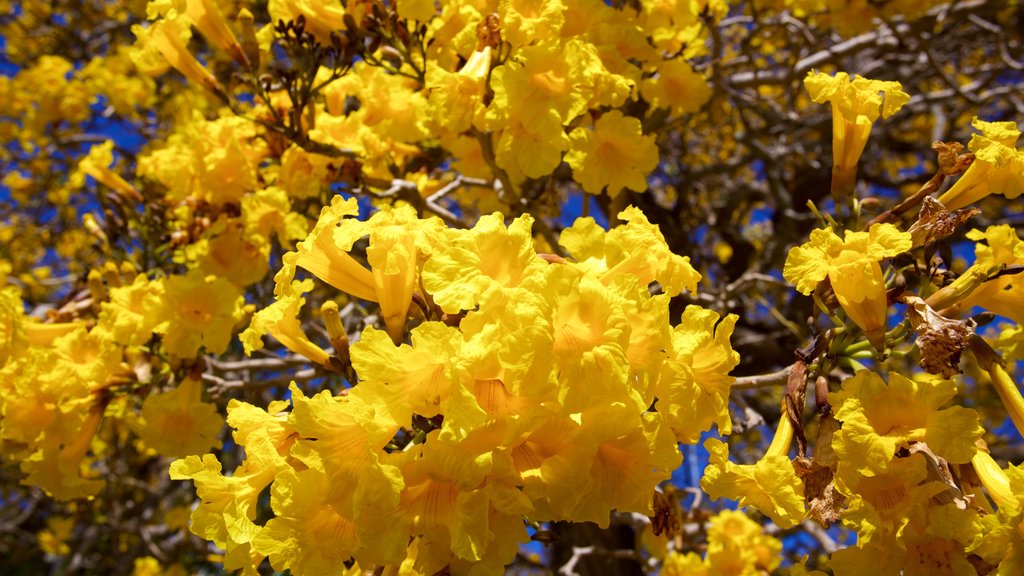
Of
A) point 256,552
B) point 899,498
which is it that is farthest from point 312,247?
point 899,498

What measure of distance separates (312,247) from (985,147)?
1.93 meters

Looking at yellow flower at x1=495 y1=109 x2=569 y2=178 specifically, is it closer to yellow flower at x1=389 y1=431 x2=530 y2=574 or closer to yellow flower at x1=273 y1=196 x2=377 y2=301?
yellow flower at x1=273 y1=196 x2=377 y2=301

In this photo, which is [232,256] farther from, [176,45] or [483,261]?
[483,261]

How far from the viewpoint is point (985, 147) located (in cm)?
190

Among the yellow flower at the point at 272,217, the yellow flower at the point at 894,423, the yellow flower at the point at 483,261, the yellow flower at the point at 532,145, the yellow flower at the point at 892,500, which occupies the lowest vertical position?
the yellow flower at the point at 272,217

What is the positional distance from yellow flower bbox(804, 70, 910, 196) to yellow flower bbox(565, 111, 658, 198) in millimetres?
696

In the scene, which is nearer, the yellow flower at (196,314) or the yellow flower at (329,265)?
the yellow flower at (329,265)

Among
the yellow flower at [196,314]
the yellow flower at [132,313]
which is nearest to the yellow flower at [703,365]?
the yellow flower at [196,314]

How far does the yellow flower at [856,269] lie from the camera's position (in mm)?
1700

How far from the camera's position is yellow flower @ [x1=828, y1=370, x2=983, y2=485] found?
151 cm

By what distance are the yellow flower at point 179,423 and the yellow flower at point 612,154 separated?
6.00 ft

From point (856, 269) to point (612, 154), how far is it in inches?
49.4

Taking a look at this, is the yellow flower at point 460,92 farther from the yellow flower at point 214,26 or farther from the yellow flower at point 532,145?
the yellow flower at point 214,26

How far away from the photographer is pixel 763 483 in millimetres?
1672
